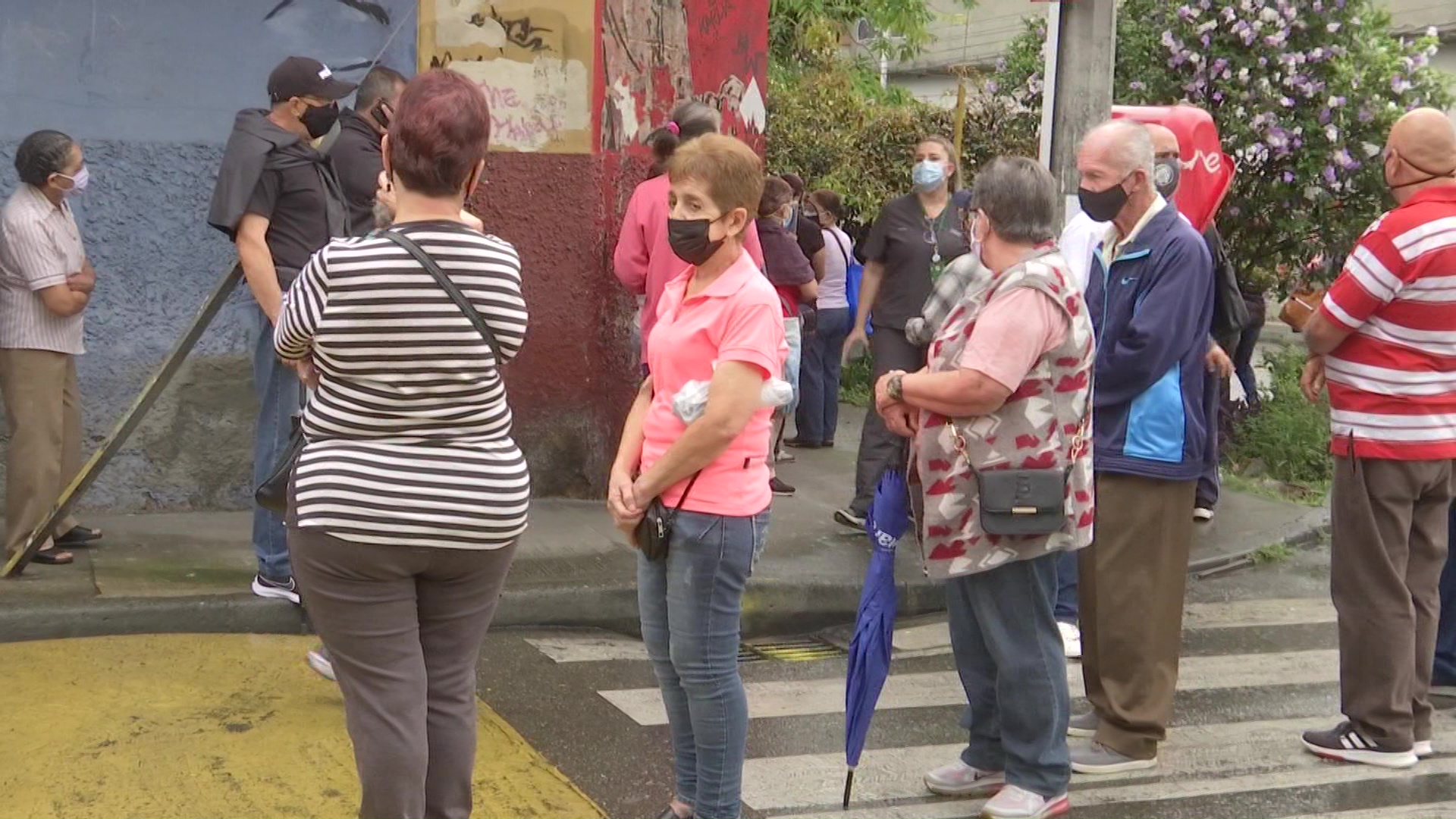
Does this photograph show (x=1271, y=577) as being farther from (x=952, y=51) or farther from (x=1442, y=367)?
(x=952, y=51)

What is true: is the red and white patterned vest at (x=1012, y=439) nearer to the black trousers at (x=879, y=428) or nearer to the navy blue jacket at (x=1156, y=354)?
the navy blue jacket at (x=1156, y=354)

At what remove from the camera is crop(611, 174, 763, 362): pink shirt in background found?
6945 millimetres

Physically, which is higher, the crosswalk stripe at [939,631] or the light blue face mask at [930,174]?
the light blue face mask at [930,174]

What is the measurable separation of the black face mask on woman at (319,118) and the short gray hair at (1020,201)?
261 centimetres

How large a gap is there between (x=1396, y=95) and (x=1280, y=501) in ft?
11.9

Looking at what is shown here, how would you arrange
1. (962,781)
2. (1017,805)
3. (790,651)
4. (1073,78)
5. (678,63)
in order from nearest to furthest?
(1017,805) < (962,781) < (790,651) < (1073,78) < (678,63)

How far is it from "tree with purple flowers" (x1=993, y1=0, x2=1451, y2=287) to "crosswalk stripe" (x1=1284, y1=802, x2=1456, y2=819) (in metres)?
7.14

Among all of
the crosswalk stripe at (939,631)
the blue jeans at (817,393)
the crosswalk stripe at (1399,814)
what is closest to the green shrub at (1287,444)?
the blue jeans at (817,393)

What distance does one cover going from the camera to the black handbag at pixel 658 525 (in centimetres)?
405

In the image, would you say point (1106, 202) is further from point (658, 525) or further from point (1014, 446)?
point (658, 525)

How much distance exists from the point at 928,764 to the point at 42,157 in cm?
409

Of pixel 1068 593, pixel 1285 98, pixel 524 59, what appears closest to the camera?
pixel 1068 593

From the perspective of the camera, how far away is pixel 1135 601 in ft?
16.9

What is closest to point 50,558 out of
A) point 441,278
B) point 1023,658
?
point 441,278
